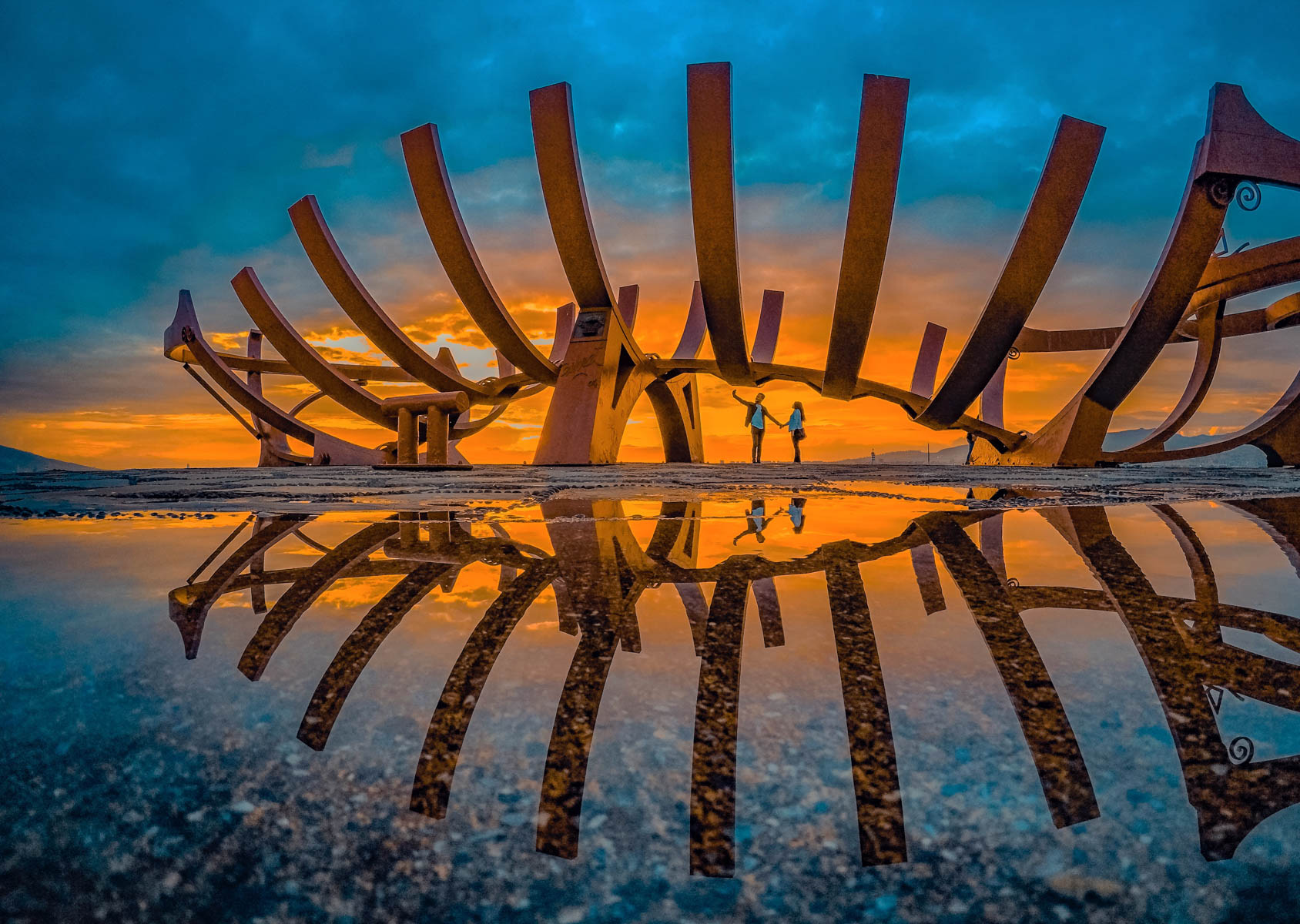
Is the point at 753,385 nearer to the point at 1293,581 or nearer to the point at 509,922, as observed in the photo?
the point at 1293,581

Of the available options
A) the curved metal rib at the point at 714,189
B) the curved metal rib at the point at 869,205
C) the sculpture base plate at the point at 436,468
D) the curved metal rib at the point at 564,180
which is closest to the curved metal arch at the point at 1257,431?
the curved metal rib at the point at 869,205

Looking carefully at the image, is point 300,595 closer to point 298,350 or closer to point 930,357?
point 298,350

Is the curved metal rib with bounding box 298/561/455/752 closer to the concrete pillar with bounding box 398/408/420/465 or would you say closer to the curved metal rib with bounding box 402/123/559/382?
the curved metal rib with bounding box 402/123/559/382

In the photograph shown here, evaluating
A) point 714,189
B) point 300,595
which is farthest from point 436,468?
point 300,595

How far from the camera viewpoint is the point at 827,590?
4.53 feet

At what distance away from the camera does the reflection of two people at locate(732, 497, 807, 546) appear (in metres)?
2.34

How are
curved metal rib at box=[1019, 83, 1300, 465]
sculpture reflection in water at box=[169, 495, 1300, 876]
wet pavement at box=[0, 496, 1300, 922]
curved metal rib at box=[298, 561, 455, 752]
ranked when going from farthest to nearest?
curved metal rib at box=[1019, 83, 1300, 465] < curved metal rib at box=[298, 561, 455, 752] < sculpture reflection in water at box=[169, 495, 1300, 876] < wet pavement at box=[0, 496, 1300, 922]

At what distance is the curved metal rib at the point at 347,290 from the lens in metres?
10.9

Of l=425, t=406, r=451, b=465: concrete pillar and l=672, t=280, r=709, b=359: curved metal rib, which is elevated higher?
l=672, t=280, r=709, b=359: curved metal rib

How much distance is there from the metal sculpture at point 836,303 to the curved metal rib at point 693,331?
207 centimetres

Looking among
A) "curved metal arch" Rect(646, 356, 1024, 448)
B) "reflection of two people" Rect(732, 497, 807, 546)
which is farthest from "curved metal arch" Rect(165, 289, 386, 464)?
"reflection of two people" Rect(732, 497, 807, 546)

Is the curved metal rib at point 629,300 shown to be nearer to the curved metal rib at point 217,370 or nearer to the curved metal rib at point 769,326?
the curved metal rib at point 769,326

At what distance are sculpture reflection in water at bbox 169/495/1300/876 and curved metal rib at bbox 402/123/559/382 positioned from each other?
8366 mm

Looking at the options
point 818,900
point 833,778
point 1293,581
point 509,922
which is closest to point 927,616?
point 833,778
